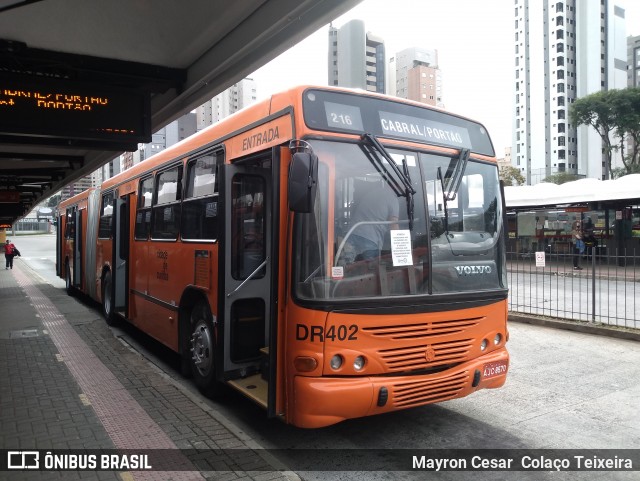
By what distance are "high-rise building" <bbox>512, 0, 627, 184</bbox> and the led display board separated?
9367 centimetres

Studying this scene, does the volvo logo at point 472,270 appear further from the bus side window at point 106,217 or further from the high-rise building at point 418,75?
the high-rise building at point 418,75

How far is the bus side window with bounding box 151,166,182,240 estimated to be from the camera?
21.9 feet

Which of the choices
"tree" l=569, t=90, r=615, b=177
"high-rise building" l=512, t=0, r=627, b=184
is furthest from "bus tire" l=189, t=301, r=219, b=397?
"high-rise building" l=512, t=0, r=627, b=184

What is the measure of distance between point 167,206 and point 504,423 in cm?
497

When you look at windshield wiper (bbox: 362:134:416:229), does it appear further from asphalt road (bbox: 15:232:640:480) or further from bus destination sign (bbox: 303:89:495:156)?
asphalt road (bbox: 15:232:640:480)

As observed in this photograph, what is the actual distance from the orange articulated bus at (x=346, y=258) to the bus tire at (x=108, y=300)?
4.76m

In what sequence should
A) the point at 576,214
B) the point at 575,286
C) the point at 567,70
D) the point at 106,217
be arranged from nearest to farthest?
1. the point at 106,217
2. the point at 575,286
3. the point at 576,214
4. the point at 567,70

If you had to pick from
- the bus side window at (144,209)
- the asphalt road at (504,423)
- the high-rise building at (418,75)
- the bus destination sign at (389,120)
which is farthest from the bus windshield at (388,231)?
the high-rise building at (418,75)

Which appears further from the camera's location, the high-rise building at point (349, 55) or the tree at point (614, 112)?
the high-rise building at point (349, 55)

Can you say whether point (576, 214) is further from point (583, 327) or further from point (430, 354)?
point (430, 354)

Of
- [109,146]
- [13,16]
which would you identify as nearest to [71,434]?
[13,16]

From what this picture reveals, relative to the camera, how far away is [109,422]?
486cm

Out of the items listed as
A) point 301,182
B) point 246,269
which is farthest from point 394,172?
point 246,269

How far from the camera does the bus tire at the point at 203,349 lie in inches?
220
